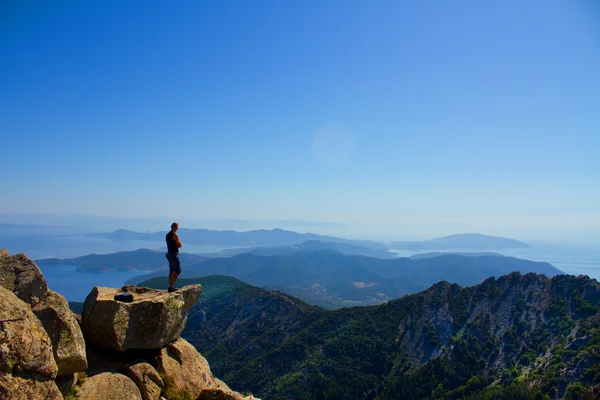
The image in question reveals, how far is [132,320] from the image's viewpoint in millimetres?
15555

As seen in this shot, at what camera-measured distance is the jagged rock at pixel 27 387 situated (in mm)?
8125

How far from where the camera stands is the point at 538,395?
166ft

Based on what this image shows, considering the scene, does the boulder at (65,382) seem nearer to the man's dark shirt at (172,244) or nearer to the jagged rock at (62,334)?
the jagged rock at (62,334)

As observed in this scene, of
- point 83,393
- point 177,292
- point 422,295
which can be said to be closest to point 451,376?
point 422,295

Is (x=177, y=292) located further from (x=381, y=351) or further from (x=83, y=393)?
(x=381, y=351)

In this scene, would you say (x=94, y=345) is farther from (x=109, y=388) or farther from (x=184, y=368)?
(x=184, y=368)

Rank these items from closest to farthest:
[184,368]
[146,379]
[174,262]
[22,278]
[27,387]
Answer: [27,387]
[22,278]
[146,379]
[184,368]
[174,262]

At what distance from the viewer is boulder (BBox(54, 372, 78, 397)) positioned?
11141 millimetres

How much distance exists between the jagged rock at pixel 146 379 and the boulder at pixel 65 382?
2832 mm

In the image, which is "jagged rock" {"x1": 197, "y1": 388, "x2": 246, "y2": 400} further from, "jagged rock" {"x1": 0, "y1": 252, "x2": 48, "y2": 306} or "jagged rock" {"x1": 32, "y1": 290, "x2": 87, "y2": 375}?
"jagged rock" {"x1": 0, "y1": 252, "x2": 48, "y2": 306}

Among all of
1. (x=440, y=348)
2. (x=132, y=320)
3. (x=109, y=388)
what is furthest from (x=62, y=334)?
(x=440, y=348)

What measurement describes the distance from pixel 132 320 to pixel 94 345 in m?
1.86

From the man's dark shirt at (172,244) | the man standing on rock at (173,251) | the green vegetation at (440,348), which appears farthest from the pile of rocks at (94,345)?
the green vegetation at (440,348)

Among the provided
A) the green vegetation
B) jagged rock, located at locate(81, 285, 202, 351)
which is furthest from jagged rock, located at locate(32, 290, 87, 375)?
the green vegetation
